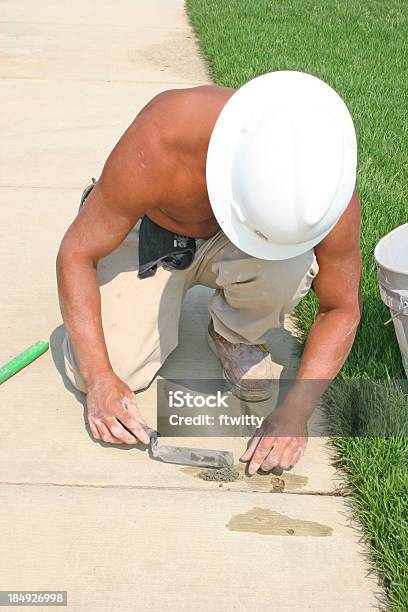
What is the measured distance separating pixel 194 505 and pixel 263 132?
1185 mm

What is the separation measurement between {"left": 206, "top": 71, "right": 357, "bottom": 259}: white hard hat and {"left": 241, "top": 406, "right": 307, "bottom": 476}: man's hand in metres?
0.68

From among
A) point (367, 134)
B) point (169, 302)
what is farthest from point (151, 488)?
point (367, 134)

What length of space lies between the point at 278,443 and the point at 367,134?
3.78m

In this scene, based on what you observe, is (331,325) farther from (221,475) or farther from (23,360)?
(23,360)

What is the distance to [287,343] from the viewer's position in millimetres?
3578

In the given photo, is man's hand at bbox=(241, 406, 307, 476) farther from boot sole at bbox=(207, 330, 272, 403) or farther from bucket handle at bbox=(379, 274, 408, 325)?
bucket handle at bbox=(379, 274, 408, 325)

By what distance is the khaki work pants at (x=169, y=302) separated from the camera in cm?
302

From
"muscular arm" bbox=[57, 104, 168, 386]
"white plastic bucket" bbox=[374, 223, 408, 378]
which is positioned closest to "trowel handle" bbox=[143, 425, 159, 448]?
"muscular arm" bbox=[57, 104, 168, 386]

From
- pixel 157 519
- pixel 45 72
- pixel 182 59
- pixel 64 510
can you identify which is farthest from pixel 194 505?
pixel 182 59

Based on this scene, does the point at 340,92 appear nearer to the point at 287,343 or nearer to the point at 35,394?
the point at 287,343

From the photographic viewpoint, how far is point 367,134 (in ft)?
19.8

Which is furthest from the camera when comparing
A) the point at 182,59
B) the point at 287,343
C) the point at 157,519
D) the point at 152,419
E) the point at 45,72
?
the point at 182,59

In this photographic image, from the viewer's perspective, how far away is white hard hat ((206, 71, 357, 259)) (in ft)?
7.43

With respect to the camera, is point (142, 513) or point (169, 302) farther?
point (169, 302)
